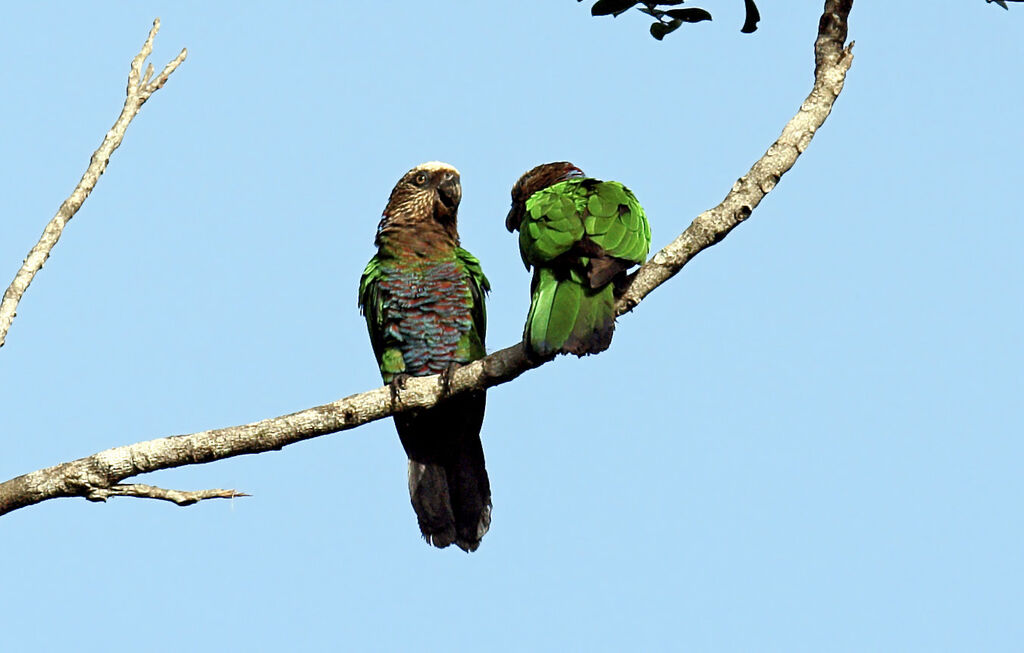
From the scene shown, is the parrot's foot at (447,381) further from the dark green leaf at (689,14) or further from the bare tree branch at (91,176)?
the dark green leaf at (689,14)

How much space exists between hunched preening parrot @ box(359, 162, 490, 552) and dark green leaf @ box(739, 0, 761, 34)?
2.14 meters

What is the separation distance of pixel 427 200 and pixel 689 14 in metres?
2.24

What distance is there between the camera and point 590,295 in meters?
5.07

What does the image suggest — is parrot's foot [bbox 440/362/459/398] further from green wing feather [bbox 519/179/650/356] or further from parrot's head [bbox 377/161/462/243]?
parrot's head [bbox 377/161/462/243]

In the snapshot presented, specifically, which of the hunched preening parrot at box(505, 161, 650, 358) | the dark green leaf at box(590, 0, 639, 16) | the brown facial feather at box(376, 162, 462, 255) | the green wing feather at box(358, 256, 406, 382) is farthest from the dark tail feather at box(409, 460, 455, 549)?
the dark green leaf at box(590, 0, 639, 16)

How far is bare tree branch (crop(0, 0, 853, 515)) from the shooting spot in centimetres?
425

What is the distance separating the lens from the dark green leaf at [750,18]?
5.00 metres

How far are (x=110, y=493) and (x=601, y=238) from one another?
2.49 metres

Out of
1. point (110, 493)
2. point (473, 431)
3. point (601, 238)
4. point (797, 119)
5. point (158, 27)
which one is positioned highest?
point (158, 27)

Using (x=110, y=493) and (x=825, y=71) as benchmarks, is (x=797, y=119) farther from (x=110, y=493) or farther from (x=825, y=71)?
(x=110, y=493)

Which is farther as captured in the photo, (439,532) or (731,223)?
(439,532)

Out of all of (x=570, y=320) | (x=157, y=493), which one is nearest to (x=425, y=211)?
(x=570, y=320)

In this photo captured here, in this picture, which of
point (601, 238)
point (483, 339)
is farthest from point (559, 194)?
point (483, 339)

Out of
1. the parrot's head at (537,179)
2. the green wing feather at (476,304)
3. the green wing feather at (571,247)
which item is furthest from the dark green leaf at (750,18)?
the green wing feather at (476,304)
